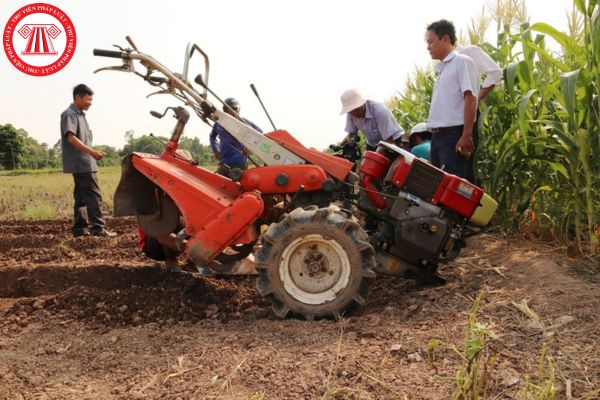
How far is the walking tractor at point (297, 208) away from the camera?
3.50 meters

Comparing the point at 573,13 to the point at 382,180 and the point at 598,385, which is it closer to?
the point at 382,180

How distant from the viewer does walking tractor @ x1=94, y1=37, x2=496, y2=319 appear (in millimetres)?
3502

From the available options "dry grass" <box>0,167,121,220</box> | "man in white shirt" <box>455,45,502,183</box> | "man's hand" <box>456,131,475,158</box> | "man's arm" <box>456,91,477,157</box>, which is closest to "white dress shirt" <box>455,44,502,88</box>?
"man in white shirt" <box>455,45,502,183</box>

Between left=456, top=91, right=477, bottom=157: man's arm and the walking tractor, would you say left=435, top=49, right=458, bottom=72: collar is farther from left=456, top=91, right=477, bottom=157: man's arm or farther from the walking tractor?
the walking tractor

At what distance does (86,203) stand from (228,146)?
229 cm

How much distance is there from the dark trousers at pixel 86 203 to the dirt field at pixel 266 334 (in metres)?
2.00

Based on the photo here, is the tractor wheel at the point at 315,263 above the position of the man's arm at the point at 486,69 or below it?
below

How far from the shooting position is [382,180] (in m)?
4.09

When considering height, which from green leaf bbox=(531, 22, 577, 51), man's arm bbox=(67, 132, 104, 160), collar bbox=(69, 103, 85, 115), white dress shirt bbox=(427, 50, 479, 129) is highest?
green leaf bbox=(531, 22, 577, 51)

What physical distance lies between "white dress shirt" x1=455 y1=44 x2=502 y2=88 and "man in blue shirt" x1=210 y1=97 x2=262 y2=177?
77.9 inches

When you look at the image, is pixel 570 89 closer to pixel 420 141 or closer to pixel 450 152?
pixel 450 152

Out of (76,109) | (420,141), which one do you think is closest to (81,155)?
(76,109)

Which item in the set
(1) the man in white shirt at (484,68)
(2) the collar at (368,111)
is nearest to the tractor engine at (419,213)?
(1) the man in white shirt at (484,68)

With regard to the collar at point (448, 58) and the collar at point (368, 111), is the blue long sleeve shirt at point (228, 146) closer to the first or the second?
the collar at point (368, 111)
